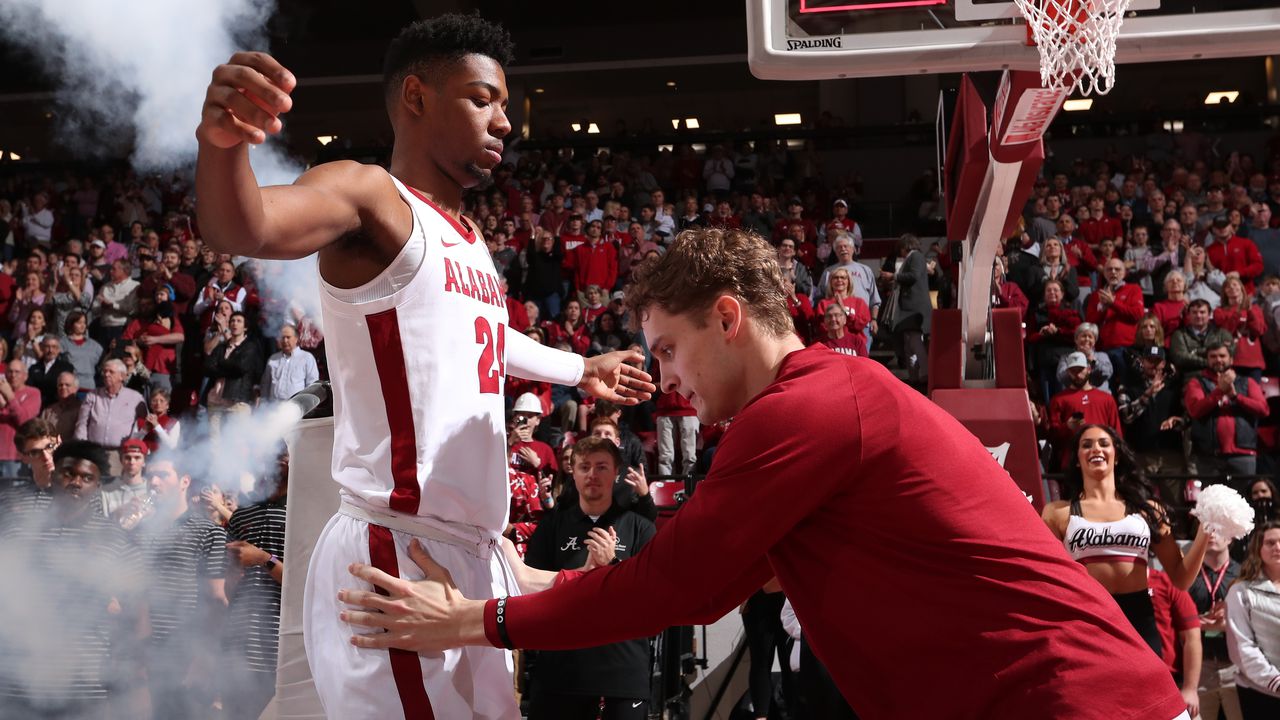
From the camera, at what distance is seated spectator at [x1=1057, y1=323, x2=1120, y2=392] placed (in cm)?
1049

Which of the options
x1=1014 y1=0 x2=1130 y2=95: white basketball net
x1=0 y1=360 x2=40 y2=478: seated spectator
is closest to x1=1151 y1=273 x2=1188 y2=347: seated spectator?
x1=1014 y1=0 x2=1130 y2=95: white basketball net

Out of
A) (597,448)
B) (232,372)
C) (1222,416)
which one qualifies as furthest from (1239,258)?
(232,372)

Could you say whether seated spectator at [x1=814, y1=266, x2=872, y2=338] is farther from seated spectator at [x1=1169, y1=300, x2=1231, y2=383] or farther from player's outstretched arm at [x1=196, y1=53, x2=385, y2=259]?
player's outstretched arm at [x1=196, y1=53, x2=385, y2=259]

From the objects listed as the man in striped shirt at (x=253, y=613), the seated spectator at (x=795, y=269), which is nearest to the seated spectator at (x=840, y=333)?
the seated spectator at (x=795, y=269)

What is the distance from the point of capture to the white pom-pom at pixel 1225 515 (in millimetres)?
6129

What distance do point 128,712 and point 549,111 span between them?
20.4m

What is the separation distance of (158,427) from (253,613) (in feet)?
15.4

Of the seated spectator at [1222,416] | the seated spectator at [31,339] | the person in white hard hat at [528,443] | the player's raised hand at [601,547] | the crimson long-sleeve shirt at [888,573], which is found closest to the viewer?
the crimson long-sleeve shirt at [888,573]

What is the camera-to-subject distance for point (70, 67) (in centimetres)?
1605

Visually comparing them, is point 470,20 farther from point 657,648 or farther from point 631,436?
point 631,436

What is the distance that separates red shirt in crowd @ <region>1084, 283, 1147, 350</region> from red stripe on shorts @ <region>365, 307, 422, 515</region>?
1006 centimetres

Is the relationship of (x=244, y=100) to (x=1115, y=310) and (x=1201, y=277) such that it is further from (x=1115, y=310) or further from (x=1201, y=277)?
(x=1201, y=277)

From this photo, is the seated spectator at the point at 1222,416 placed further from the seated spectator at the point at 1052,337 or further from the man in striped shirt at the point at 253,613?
the man in striped shirt at the point at 253,613

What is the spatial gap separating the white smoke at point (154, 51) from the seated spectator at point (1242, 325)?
8.29 meters
